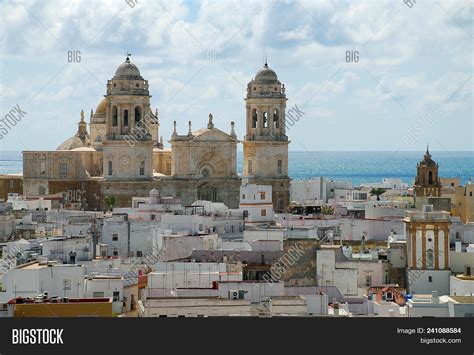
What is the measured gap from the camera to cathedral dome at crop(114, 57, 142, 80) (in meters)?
55.0

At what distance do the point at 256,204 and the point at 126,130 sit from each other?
1081 centimetres

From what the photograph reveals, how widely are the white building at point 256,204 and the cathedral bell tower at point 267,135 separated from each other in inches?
412

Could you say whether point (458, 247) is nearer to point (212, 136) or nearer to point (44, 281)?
point (44, 281)

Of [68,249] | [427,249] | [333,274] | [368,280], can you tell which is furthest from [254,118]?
[333,274]

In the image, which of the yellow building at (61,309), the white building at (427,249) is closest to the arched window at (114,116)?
the white building at (427,249)

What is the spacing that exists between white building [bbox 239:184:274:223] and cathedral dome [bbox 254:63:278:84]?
11.4 m

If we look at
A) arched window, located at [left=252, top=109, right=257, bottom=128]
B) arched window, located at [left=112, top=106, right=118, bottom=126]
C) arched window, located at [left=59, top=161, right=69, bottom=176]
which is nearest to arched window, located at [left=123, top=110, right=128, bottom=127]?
arched window, located at [left=112, top=106, right=118, bottom=126]

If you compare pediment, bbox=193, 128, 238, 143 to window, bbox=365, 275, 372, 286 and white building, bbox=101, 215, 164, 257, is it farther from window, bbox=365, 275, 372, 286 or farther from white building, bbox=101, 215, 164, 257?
window, bbox=365, 275, 372, 286

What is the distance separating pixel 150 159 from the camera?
181 feet

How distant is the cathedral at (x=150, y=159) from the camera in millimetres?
54906
